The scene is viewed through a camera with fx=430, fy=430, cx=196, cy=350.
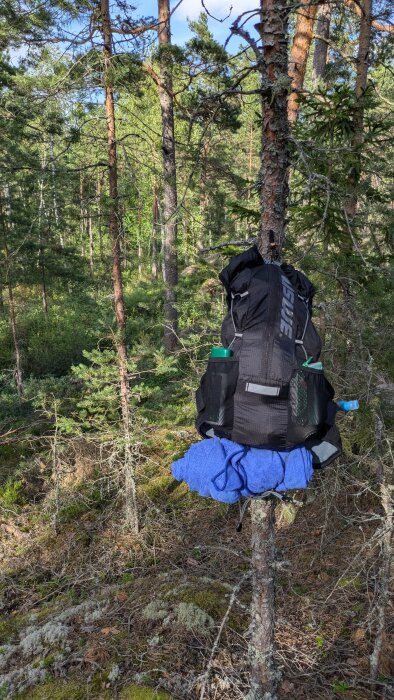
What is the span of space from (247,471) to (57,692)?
3192 millimetres

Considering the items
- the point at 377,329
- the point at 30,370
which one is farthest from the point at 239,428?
the point at 30,370

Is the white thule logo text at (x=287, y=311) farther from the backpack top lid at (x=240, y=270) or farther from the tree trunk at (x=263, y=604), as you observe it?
the tree trunk at (x=263, y=604)

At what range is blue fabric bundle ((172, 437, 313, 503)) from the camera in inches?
85.8

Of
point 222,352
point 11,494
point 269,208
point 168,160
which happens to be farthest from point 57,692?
point 168,160

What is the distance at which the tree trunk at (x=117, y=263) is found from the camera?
572cm

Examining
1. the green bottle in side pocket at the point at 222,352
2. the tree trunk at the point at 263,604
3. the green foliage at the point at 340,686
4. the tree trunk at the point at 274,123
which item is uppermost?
the tree trunk at the point at 274,123

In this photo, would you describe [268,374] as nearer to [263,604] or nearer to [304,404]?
[304,404]

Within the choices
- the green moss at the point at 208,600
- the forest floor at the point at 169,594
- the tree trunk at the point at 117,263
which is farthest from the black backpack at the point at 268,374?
the tree trunk at the point at 117,263

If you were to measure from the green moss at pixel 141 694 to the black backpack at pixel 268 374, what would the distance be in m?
2.70

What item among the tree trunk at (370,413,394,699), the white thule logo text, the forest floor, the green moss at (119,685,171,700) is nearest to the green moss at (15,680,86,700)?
the forest floor

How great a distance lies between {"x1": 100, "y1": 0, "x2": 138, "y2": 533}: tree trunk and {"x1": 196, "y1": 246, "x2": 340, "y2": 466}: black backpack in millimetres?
3924

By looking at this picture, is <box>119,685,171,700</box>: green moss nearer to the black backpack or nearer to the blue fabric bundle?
the blue fabric bundle

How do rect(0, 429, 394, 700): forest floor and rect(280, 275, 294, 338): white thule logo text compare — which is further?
rect(0, 429, 394, 700): forest floor

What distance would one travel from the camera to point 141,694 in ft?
11.9
